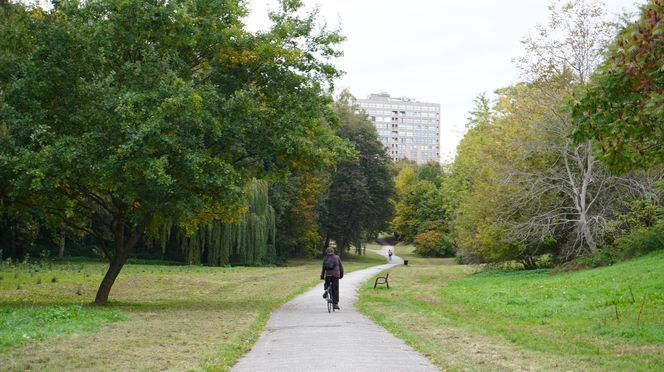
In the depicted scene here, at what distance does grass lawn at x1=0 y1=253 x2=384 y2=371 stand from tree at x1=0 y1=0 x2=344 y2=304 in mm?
2715

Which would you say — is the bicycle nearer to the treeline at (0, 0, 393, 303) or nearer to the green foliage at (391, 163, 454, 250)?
the treeline at (0, 0, 393, 303)

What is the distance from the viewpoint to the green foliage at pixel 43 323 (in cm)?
1088

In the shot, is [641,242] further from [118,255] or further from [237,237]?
[237,237]

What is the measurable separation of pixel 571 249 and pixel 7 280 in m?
26.1

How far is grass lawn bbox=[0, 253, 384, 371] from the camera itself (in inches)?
364

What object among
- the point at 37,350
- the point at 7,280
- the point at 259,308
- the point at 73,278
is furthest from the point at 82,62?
the point at 73,278

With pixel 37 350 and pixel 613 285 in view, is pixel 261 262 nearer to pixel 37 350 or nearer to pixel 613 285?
pixel 613 285

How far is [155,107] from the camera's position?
16.3 m

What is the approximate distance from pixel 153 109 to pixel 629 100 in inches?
420

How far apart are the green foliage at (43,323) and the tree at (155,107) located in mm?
3097

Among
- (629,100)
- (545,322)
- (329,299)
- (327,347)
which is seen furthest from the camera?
(329,299)

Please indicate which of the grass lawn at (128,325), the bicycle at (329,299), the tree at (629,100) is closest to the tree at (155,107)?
the grass lawn at (128,325)

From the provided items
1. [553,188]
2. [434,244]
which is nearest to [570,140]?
[553,188]

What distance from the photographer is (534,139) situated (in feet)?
109
